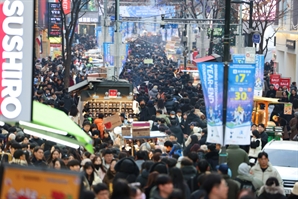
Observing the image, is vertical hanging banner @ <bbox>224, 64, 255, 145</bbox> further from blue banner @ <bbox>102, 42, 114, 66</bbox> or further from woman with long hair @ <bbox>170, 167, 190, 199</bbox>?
blue banner @ <bbox>102, 42, 114, 66</bbox>

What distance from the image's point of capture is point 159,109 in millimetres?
26281

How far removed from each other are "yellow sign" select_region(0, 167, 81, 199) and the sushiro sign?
9.68 ft

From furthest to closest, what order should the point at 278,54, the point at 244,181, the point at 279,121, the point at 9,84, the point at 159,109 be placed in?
the point at 278,54, the point at 159,109, the point at 279,121, the point at 244,181, the point at 9,84

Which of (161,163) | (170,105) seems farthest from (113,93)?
(161,163)

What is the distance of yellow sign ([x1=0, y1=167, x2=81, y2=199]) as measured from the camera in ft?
21.9

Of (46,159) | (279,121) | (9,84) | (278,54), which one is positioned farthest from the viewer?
(278,54)

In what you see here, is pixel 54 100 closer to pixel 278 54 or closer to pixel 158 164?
pixel 158 164

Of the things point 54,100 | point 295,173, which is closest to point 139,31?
point 54,100

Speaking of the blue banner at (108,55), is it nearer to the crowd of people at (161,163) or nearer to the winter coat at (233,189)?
the crowd of people at (161,163)

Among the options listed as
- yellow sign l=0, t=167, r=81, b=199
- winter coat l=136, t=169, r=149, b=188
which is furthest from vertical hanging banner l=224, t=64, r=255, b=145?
yellow sign l=0, t=167, r=81, b=199

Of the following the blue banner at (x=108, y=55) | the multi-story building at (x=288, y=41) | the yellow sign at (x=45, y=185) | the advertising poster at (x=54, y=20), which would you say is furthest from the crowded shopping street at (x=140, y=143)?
the multi-story building at (x=288, y=41)

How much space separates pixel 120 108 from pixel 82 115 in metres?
1.15

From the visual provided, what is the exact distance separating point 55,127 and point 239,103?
5425mm

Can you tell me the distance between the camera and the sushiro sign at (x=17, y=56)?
9695mm
